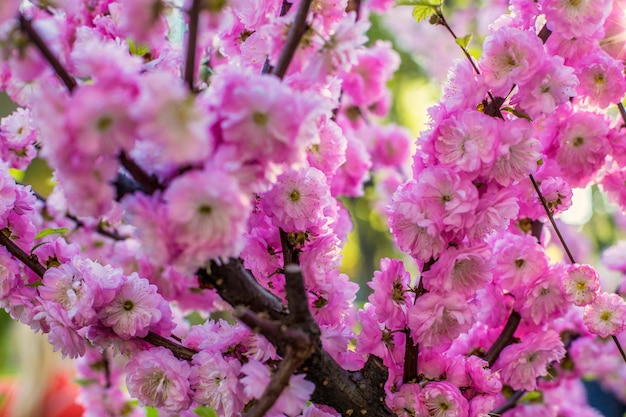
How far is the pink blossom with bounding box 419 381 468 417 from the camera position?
0.71 metres

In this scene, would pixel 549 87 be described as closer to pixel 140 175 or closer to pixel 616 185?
pixel 616 185

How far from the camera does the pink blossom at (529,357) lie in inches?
31.6

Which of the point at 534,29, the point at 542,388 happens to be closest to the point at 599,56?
the point at 534,29

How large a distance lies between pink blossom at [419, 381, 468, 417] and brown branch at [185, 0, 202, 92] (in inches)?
17.1

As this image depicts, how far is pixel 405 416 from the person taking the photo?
733mm

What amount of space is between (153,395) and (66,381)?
4.79 ft

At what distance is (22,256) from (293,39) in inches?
17.5

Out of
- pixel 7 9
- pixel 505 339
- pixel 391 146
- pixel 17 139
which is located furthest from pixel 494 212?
pixel 391 146

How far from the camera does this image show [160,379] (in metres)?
0.72

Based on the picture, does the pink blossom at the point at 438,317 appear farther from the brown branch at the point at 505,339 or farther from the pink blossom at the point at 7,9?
the pink blossom at the point at 7,9

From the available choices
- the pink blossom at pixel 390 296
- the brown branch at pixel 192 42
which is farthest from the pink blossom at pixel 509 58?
the brown branch at pixel 192 42

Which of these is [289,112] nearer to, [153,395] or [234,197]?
[234,197]

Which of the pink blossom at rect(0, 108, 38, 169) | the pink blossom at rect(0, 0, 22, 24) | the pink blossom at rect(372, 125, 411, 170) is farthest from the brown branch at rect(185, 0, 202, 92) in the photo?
the pink blossom at rect(372, 125, 411, 170)

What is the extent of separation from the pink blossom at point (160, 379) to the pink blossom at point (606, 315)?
0.49 meters
